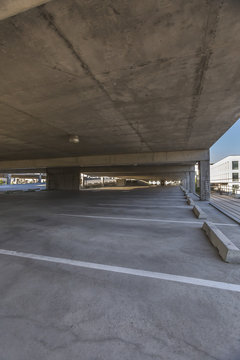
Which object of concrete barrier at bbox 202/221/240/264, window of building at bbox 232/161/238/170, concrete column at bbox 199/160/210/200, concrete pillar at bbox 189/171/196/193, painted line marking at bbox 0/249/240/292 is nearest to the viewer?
painted line marking at bbox 0/249/240/292

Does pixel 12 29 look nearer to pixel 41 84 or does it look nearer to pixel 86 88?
pixel 41 84

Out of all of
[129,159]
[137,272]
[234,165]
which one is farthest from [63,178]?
[234,165]

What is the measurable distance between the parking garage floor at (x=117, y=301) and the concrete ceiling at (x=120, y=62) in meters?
4.50

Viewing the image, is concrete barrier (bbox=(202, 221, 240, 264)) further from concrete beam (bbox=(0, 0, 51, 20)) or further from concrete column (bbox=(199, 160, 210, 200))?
concrete column (bbox=(199, 160, 210, 200))

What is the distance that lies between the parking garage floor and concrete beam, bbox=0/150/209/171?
11575mm

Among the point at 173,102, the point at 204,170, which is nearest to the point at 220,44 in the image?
the point at 173,102

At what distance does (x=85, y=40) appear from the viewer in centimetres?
315

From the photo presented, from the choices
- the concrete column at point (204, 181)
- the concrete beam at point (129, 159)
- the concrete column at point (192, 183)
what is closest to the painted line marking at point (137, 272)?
the concrete column at point (204, 181)

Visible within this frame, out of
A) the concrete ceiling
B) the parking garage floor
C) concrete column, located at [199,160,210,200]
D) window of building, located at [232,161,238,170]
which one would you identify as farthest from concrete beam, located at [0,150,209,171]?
window of building, located at [232,161,238,170]

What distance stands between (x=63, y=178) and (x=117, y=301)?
26.5 meters

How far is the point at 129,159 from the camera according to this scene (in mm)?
16469

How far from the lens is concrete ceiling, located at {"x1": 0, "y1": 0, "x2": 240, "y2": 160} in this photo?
8.86 feet

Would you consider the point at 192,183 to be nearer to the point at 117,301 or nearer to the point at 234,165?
the point at 117,301

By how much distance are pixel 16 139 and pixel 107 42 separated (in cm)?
969
